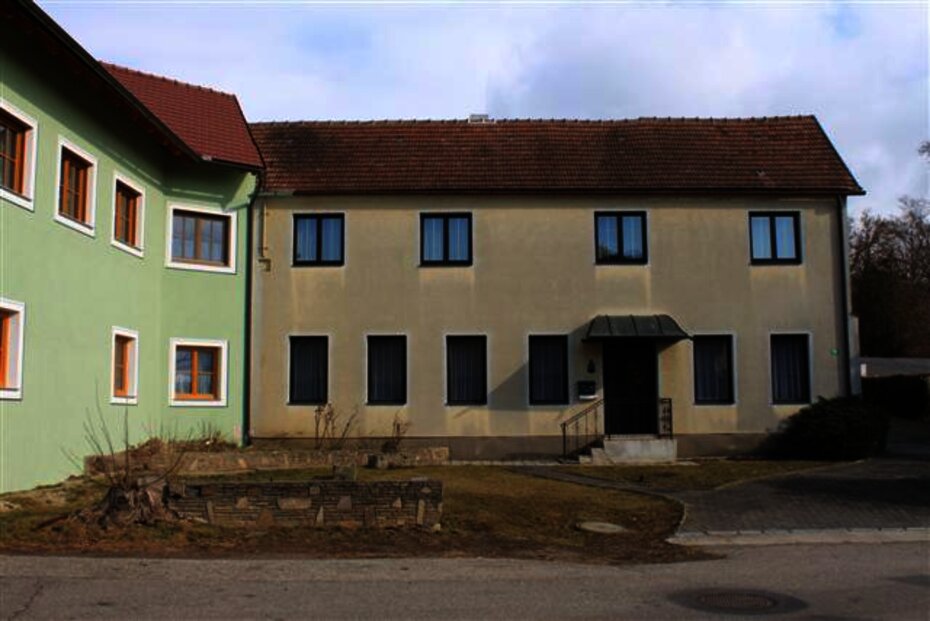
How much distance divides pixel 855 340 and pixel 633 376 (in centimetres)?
536

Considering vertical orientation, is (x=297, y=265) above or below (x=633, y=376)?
above

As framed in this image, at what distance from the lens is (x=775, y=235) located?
21969mm

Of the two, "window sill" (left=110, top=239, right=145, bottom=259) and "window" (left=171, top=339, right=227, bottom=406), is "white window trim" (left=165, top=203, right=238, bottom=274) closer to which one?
"window sill" (left=110, top=239, right=145, bottom=259)

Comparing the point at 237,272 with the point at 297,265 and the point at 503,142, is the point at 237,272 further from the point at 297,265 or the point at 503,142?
the point at 503,142

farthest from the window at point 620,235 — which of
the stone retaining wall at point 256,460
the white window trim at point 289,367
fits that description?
the white window trim at point 289,367

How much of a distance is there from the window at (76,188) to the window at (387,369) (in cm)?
738

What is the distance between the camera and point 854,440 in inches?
794

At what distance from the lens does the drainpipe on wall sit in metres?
21.5

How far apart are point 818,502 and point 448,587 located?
325 inches

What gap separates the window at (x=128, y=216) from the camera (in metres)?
17.7

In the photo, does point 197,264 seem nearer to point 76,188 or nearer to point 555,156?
point 76,188

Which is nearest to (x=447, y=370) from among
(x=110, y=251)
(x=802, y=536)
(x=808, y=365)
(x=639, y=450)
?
(x=639, y=450)

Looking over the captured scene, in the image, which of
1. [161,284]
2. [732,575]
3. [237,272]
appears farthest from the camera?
[237,272]

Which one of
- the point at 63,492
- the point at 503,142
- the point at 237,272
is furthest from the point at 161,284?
the point at 503,142
